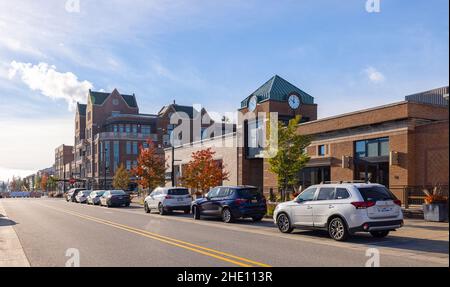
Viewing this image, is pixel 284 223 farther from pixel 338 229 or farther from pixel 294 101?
pixel 294 101

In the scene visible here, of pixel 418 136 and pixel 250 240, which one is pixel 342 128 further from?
pixel 250 240

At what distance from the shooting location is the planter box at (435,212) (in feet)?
62.0

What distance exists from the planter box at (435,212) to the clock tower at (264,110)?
19.9 meters

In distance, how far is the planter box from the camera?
62.0ft

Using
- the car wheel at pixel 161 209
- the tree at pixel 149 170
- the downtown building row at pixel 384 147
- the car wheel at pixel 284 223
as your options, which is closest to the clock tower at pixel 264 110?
the downtown building row at pixel 384 147

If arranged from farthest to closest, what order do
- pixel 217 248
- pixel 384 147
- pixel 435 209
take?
pixel 384 147 → pixel 435 209 → pixel 217 248

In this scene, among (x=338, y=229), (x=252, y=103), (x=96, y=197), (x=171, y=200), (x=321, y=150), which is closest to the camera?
(x=338, y=229)

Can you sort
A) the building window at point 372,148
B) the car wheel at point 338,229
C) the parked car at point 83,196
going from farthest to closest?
the parked car at point 83,196
the building window at point 372,148
the car wheel at point 338,229

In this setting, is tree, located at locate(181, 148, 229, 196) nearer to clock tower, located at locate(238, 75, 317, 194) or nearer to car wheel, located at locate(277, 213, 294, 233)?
clock tower, located at locate(238, 75, 317, 194)

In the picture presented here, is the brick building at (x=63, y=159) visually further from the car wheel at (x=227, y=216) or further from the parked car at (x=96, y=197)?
the car wheel at (x=227, y=216)

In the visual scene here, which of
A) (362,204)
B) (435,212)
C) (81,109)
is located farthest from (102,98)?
(362,204)

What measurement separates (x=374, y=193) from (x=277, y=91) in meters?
31.6

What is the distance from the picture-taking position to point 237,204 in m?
20.6
